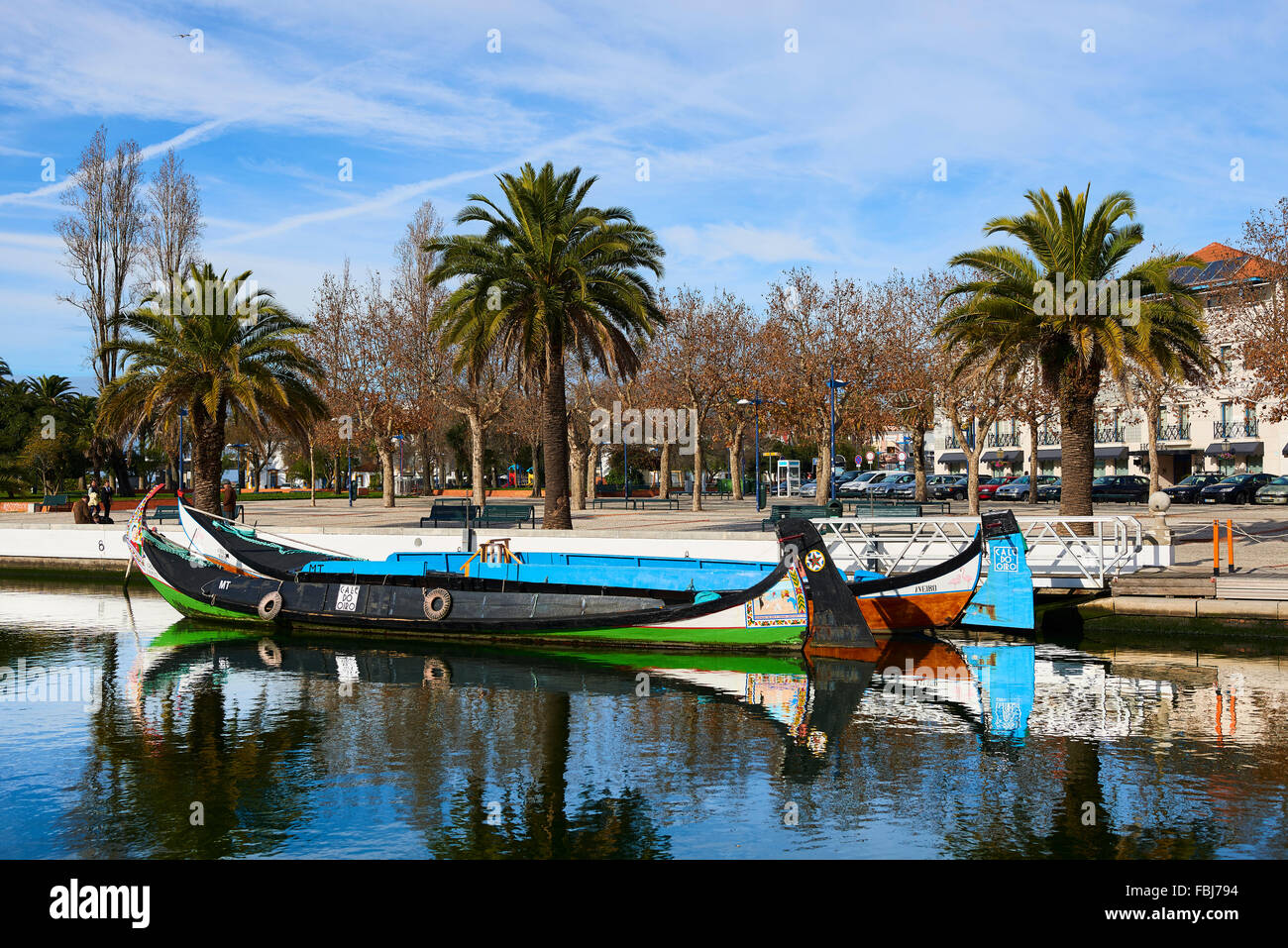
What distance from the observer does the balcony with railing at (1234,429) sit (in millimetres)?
61781

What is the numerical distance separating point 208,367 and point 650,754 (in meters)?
23.9

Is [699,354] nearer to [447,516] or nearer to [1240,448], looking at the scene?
[447,516]

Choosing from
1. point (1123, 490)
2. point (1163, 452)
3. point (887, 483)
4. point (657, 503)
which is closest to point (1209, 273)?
point (1163, 452)

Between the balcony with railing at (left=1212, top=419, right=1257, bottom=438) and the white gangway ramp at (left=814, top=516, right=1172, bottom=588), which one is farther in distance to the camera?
the balcony with railing at (left=1212, top=419, right=1257, bottom=438)

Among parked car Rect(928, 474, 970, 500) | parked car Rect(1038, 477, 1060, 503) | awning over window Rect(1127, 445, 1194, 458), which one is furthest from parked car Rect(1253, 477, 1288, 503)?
awning over window Rect(1127, 445, 1194, 458)

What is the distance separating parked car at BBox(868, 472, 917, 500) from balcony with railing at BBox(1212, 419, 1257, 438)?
1986cm

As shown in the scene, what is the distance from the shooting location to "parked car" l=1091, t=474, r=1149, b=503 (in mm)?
49344

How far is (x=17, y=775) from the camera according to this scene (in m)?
11.8

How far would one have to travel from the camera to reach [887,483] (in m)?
61.1

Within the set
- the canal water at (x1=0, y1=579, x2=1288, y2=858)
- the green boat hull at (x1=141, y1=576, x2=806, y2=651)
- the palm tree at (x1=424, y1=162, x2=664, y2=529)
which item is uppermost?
the palm tree at (x1=424, y1=162, x2=664, y2=529)

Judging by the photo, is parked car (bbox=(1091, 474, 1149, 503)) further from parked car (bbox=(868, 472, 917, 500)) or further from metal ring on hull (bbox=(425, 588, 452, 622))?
metal ring on hull (bbox=(425, 588, 452, 622))

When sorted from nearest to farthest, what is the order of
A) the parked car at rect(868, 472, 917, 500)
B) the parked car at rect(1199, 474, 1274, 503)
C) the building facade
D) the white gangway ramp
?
the white gangway ramp < the parked car at rect(1199, 474, 1274, 503) < the building facade < the parked car at rect(868, 472, 917, 500)

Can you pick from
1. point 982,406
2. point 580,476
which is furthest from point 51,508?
point 982,406
